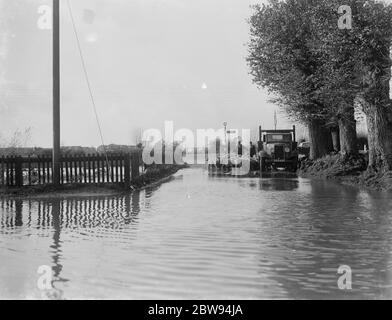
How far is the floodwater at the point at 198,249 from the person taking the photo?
19.6 ft

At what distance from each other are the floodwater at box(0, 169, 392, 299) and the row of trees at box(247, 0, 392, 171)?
21.2 feet

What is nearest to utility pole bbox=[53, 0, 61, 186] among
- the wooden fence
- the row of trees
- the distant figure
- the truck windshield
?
the wooden fence

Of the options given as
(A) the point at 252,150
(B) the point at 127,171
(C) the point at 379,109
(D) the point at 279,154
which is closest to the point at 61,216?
(B) the point at 127,171

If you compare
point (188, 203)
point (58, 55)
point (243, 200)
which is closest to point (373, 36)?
point (243, 200)

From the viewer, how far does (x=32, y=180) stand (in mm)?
21016

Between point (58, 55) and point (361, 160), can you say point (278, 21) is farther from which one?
point (58, 55)

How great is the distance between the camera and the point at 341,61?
21359mm

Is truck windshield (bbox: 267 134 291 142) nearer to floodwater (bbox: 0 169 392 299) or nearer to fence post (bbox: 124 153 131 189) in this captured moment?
fence post (bbox: 124 153 131 189)

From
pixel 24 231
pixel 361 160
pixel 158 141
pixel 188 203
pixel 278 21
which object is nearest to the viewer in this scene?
pixel 24 231

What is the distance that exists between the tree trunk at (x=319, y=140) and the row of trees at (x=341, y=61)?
349cm

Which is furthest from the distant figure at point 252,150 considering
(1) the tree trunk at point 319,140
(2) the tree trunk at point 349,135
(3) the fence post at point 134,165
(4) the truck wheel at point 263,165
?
(3) the fence post at point 134,165

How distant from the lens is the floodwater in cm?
599

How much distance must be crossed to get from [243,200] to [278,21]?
16.5 metres

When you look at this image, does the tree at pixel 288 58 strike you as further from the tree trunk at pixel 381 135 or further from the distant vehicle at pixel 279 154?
the tree trunk at pixel 381 135
